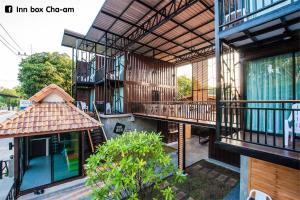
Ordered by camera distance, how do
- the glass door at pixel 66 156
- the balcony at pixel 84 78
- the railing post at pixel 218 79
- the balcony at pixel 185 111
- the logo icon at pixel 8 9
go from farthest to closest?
1. the balcony at pixel 84 78
2. the logo icon at pixel 8 9
3. the glass door at pixel 66 156
4. the balcony at pixel 185 111
5. the railing post at pixel 218 79

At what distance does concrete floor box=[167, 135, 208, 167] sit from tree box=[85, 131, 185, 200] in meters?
6.72

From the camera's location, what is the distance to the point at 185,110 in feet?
25.5

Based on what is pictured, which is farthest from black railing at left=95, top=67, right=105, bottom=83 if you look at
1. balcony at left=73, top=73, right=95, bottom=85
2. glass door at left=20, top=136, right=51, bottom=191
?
glass door at left=20, top=136, right=51, bottom=191

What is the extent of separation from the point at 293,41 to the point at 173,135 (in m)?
10.7

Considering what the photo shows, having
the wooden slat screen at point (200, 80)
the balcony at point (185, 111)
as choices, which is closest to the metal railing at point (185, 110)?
the balcony at point (185, 111)

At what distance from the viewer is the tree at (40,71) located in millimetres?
16766

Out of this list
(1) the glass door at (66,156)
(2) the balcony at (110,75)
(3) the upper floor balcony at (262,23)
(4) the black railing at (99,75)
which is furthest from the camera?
(4) the black railing at (99,75)

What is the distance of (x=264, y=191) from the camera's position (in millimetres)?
4246

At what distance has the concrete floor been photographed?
380 inches

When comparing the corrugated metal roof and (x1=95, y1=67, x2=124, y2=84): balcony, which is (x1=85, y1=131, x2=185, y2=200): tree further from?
(x1=95, y1=67, x2=124, y2=84): balcony

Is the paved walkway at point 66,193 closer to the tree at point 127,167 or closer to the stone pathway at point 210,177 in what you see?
the tree at point 127,167

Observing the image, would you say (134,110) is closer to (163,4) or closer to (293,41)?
(163,4)

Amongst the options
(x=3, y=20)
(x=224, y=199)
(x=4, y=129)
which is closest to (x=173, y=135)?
(x=224, y=199)

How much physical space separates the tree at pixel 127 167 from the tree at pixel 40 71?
1855 centimetres
